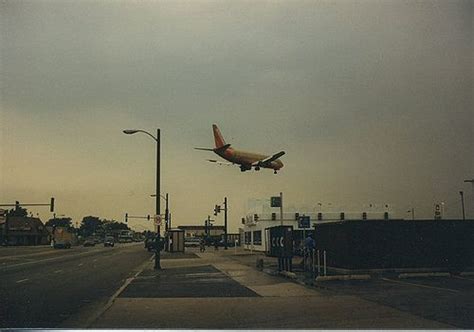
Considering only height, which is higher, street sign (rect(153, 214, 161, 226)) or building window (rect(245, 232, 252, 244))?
street sign (rect(153, 214, 161, 226))

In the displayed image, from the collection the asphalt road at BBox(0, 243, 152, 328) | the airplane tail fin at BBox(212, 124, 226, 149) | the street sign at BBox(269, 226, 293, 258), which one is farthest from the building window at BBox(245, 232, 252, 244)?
the airplane tail fin at BBox(212, 124, 226, 149)

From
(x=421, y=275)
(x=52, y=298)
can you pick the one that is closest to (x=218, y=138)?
(x=52, y=298)

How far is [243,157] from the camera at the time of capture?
16.8 meters

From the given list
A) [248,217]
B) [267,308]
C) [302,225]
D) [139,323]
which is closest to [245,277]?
[302,225]

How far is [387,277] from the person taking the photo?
21.0 metres

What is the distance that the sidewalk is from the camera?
1071 centimetres

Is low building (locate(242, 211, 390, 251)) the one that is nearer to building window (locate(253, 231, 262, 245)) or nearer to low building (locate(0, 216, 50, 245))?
building window (locate(253, 231, 262, 245))

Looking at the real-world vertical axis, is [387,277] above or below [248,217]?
below

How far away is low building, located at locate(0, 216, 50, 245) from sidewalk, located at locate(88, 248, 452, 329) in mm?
88510

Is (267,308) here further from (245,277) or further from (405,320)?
(245,277)

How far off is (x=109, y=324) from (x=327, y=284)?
31.5 feet

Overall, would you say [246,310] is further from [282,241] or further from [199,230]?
[199,230]

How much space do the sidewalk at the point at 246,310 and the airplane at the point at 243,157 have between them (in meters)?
3.91

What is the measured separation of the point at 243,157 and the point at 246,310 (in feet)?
17.9
